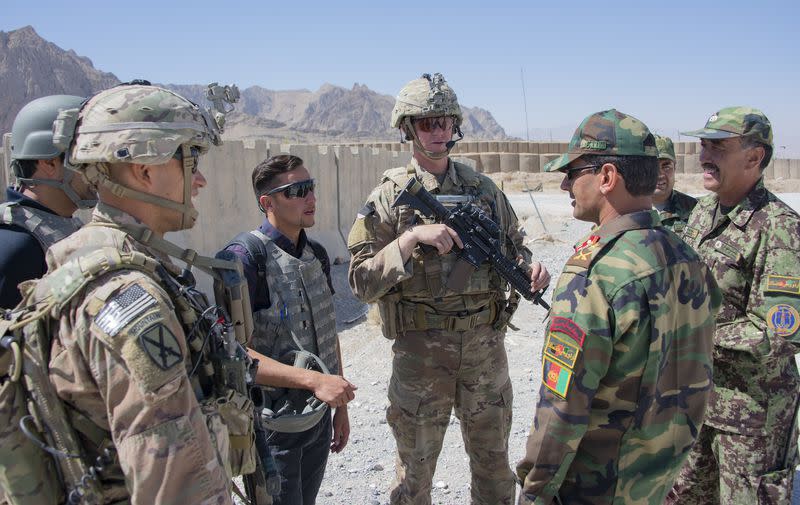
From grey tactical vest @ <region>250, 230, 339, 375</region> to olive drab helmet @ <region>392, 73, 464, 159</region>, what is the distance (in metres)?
1.04

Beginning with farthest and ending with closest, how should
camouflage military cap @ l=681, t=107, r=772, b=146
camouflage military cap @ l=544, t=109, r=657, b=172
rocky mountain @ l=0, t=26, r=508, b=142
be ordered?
rocky mountain @ l=0, t=26, r=508, b=142
camouflage military cap @ l=681, t=107, r=772, b=146
camouflage military cap @ l=544, t=109, r=657, b=172

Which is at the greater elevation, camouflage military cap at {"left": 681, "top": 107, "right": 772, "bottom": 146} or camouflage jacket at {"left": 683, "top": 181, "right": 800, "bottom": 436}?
camouflage military cap at {"left": 681, "top": 107, "right": 772, "bottom": 146}

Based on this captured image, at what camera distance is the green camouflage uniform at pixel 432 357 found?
3.04 metres

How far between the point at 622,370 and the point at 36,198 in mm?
2419

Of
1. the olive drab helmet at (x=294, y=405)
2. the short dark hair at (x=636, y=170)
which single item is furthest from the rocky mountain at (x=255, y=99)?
the short dark hair at (x=636, y=170)

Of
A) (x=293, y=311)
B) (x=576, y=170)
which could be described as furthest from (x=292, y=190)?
(x=576, y=170)

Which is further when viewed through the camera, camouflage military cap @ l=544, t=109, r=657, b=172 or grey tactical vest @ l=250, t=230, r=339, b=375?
grey tactical vest @ l=250, t=230, r=339, b=375

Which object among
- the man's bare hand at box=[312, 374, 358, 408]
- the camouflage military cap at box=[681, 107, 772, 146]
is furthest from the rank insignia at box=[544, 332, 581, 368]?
the camouflage military cap at box=[681, 107, 772, 146]

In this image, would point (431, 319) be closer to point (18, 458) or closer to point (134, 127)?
point (134, 127)

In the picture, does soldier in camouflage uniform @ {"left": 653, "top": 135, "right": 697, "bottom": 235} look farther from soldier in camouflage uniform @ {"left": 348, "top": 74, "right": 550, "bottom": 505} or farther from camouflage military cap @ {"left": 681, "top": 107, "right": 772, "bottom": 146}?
soldier in camouflage uniform @ {"left": 348, "top": 74, "right": 550, "bottom": 505}

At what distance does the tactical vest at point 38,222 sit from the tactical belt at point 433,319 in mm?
1582

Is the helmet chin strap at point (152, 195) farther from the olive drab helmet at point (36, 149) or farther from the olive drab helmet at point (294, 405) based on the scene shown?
the olive drab helmet at point (36, 149)

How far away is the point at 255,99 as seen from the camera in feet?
534

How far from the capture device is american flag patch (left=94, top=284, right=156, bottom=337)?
4.12 feet
